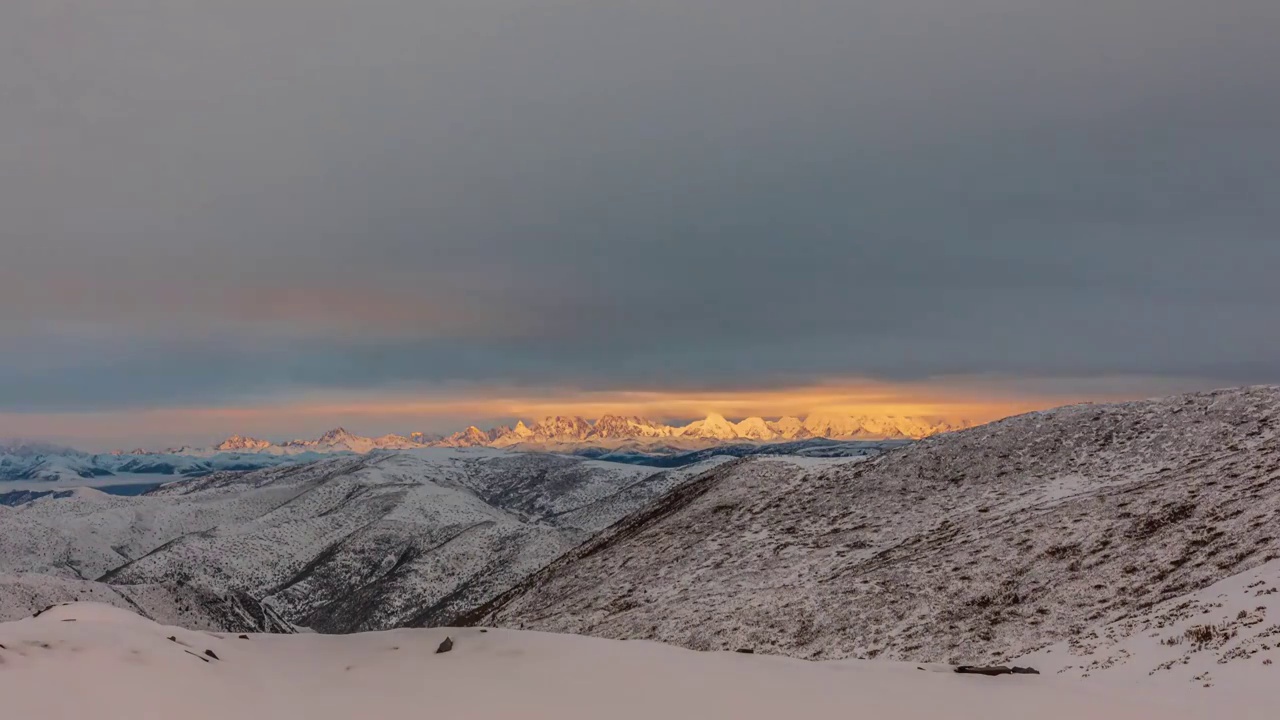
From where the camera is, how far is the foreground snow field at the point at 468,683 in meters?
12.2

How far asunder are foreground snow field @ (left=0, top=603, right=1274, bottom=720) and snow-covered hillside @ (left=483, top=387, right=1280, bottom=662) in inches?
604

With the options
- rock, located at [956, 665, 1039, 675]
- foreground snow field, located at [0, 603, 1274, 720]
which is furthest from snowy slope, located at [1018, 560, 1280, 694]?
rock, located at [956, 665, 1039, 675]

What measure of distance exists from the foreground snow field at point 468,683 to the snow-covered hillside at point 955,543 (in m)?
15.3

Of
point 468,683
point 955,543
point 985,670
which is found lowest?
point 955,543

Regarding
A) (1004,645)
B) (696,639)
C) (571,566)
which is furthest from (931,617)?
→ (571,566)

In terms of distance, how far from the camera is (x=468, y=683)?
Answer: 14516 mm

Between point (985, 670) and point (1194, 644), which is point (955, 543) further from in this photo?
point (985, 670)

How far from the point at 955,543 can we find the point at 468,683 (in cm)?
3723

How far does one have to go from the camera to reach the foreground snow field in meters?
12.2

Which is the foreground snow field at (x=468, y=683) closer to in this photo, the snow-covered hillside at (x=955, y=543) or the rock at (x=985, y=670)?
the rock at (x=985, y=670)

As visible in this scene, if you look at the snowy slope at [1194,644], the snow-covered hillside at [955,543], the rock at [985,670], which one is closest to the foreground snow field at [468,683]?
the rock at [985,670]

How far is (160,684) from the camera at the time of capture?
12.5 meters

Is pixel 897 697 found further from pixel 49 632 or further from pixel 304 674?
pixel 49 632

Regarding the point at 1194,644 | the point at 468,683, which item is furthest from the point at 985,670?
the point at 468,683
